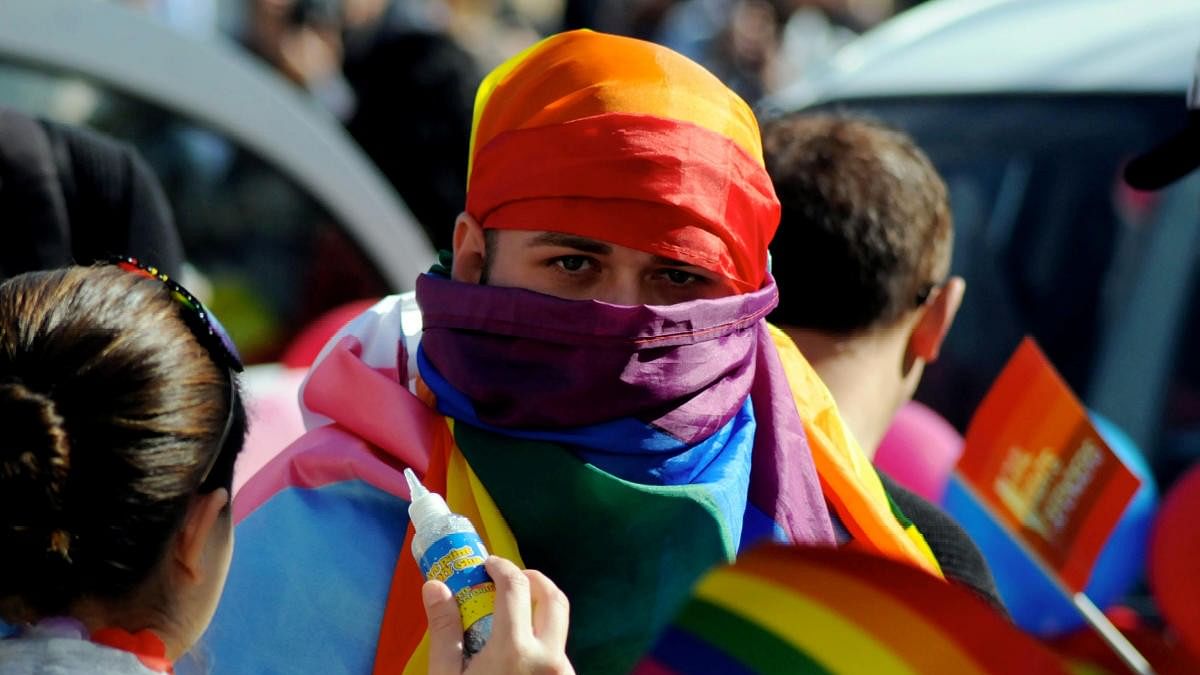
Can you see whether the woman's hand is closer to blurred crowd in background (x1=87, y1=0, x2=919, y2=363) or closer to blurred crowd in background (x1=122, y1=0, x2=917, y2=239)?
blurred crowd in background (x1=87, y1=0, x2=919, y2=363)

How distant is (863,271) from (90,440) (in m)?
1.44

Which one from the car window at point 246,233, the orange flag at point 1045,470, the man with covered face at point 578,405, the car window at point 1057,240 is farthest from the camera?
the car window at point 246,233

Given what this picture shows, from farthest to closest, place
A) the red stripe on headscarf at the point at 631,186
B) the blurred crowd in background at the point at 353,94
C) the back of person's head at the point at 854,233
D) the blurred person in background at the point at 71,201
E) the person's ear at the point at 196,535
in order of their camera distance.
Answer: the blurred crowd in background at the point at 353,94, the blurred person in background at the point at 71,201, the back of person's head at the point at 854,233, the red stripe on headscarf at the point at 631,186, the person's ear at the point at 196,535

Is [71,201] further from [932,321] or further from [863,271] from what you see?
[932,321]

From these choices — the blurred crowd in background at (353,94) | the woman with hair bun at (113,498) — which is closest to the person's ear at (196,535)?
the woman with hair bun at (113,498)

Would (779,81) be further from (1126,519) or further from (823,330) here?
(823,330)

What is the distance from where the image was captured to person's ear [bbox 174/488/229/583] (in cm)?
183

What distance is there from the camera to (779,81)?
1017 centimetres

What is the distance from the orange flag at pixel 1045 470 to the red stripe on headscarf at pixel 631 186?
626mm

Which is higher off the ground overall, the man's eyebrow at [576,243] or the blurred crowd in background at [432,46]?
the man's eyebrow at [576,243]

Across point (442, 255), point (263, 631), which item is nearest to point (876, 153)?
point (442, 255)

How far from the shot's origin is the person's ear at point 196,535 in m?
1.83

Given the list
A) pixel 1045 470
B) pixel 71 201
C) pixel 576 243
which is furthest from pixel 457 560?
pixel 71 201

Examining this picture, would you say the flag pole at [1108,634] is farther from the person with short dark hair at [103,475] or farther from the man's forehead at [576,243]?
the person with short dark hair at [103,475]
